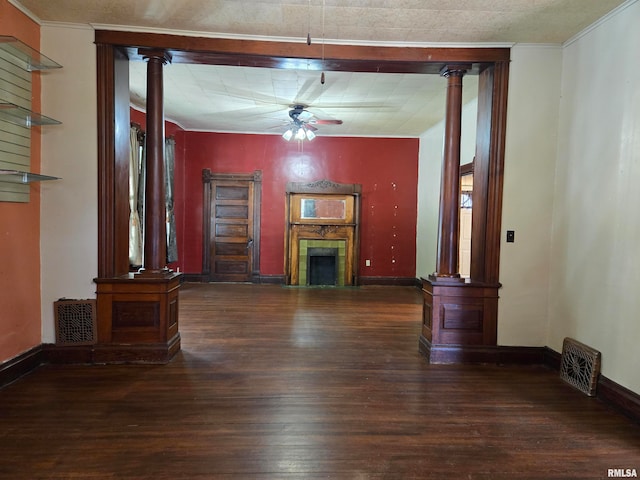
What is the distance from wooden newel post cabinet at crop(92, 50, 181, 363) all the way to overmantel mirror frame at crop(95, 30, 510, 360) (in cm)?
18

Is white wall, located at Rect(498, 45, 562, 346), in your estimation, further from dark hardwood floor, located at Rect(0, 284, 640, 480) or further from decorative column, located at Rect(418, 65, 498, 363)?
dark hardwood floor, located at Rect(0, 284, 640, 480)

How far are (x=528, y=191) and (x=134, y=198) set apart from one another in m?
4.88

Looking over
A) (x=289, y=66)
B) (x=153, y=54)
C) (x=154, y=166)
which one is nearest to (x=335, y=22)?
(x=289, y=66)

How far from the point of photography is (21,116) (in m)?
2.80

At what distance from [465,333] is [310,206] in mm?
4274

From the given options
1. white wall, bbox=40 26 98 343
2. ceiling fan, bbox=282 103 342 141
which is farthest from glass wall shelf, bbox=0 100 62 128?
ceiling fan, bbox=282 103 342 141

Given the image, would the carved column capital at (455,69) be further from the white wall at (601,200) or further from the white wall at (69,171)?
the white wall at (69,171)

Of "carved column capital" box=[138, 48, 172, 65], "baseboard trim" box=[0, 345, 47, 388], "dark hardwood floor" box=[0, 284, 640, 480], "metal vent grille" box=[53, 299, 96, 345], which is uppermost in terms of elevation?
"carved column capital" box=[138, 48, 172, 65]

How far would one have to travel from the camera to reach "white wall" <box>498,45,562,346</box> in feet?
10.8

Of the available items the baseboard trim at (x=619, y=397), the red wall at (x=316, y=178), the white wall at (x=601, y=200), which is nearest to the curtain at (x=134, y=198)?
the red wall at (x=316, y=178)

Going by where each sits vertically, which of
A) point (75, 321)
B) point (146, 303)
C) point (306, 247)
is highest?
point (306, 247)

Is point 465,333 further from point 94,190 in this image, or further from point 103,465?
point 94,190

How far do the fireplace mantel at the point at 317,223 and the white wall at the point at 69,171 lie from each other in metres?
4.16

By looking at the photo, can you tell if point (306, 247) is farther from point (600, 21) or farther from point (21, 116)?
point (600, 21)
